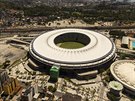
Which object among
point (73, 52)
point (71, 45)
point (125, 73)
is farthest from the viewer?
point (71, 45)

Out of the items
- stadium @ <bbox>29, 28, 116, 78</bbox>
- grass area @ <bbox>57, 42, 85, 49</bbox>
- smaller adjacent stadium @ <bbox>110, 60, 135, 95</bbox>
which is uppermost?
stadium @ <bbox>29, 28, 116, 78</bbox>

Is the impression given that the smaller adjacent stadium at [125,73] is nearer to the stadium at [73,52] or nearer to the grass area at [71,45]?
the stadium at [73,52]

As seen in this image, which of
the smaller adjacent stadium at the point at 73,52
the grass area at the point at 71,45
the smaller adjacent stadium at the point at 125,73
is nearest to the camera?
the smaller adjacent stadium at the point at 125,73

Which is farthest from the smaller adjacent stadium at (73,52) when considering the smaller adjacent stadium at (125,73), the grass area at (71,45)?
the smaller adjacent stadium at (125,73)

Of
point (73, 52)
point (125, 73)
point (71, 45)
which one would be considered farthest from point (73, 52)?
point (125, 73)

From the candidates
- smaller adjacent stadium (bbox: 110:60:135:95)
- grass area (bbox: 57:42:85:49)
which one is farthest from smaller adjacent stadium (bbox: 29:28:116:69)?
smaller adjacent stadium (bbox: 110:60:135:95)

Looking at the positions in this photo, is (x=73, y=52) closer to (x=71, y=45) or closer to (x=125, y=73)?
(x=71, y=45)

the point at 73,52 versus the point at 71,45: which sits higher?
the point at 73,52

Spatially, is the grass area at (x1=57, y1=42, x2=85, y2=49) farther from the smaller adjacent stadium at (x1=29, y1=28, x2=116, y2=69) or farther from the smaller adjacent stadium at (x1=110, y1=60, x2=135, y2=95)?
the smaller adjacent stadium at (x1=110, y1=60, x2=135, y2=95)

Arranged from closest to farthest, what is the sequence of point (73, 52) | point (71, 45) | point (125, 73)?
1. point (125, 73)
2. point (73, 52)
3. point (71, 45)
